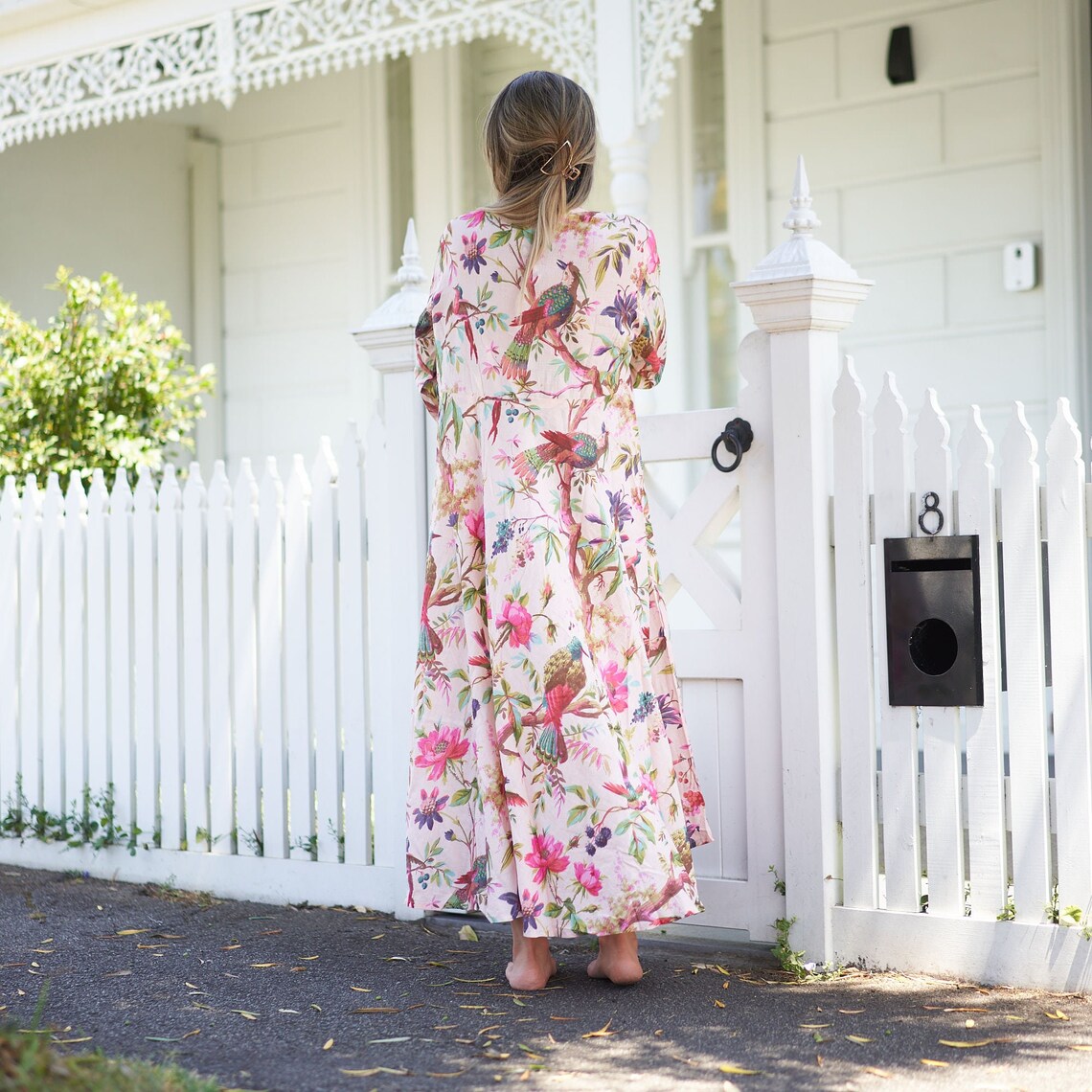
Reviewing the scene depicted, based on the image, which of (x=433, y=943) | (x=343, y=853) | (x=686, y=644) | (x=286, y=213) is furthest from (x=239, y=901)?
(x=286, y=213)

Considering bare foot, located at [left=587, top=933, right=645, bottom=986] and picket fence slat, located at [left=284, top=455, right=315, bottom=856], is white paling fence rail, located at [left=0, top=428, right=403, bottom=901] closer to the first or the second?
picket fence slat, located at [left=284, top=455, right=315, bottom=856]

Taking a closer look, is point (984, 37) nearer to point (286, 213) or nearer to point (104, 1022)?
point (286, 213)

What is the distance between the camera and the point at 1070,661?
9.70 feet

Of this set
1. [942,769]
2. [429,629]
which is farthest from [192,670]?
[942,769]

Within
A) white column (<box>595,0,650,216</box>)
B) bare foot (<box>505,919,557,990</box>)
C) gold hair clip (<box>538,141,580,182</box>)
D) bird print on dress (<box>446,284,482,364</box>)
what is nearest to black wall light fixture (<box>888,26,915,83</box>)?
white column (<box>595,0,650,216</box>)

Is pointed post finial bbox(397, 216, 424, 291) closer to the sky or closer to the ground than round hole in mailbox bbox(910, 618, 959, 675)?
closer to the sky

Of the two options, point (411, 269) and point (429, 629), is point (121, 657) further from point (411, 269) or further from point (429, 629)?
point (429, 629)

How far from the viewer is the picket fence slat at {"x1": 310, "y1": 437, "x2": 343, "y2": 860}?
4.02 metres

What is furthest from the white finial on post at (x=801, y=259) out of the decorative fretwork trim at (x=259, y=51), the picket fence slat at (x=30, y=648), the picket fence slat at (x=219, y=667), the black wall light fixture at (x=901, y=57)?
the black wall light fixture at (x=901, y=57)

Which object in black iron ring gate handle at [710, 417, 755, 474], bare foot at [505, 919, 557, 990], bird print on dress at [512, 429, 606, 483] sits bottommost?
bare foot at [505, 919, 557, 990]

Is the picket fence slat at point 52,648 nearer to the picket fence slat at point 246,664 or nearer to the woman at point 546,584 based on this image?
the picket fence slat at point 246,664

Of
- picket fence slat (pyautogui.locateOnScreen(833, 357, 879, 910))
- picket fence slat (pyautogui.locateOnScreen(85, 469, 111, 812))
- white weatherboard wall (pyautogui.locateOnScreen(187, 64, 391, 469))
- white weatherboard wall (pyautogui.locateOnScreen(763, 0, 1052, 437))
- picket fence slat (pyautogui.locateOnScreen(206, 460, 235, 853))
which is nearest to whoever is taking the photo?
picket fence slat (pyautogui.locateOnScreen(833, 357, 879, 910))

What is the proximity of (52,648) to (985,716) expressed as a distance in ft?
10.2

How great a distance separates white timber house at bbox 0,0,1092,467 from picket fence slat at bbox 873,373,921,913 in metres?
2.83
